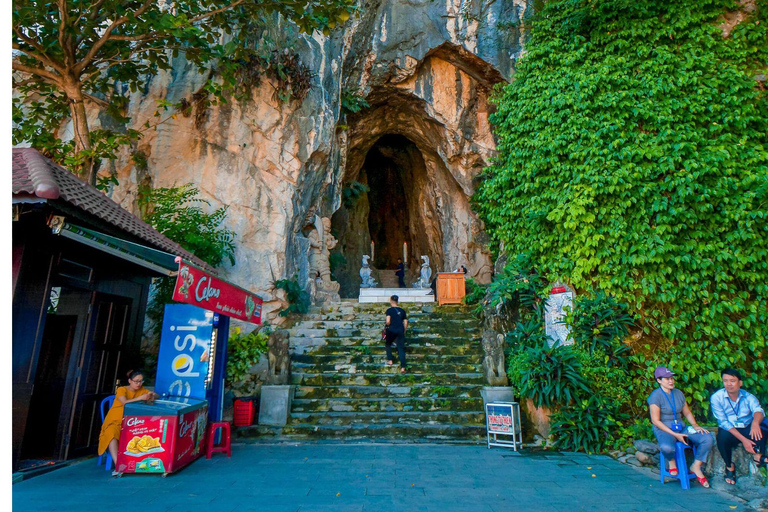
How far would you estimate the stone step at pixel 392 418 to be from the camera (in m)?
6.34

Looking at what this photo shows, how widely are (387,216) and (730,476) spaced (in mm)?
17680

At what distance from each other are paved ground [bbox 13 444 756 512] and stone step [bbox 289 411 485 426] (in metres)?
1.01

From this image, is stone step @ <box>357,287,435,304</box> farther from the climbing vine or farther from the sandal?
the sandal

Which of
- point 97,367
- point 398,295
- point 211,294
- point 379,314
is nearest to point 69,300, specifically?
point 97,367

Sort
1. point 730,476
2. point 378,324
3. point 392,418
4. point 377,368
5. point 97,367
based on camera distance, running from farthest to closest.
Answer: point 378,324
point 377,368
point 392,418
point 97,367
point 730,476

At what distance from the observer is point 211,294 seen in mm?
4539

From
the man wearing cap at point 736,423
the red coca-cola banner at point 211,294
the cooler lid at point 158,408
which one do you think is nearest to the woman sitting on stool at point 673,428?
the man wearing cap at point 736,423

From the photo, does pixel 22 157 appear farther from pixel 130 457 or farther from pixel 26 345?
pixel 130 457

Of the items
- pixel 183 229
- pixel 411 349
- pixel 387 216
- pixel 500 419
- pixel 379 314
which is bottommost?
pixel 500 419

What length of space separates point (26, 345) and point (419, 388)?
5316 millimetres

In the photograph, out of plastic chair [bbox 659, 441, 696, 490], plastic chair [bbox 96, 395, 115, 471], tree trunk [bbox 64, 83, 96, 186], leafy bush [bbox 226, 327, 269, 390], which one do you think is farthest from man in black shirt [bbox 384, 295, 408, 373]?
tree trunk [bbox 64, 83, 96, 186]

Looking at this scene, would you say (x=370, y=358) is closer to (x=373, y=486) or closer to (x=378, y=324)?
(x=378, y=324)

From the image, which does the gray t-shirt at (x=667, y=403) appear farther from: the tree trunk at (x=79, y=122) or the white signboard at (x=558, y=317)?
the tree trunk at (x=79, y=122)

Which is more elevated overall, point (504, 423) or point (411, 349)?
point (411, 349)
